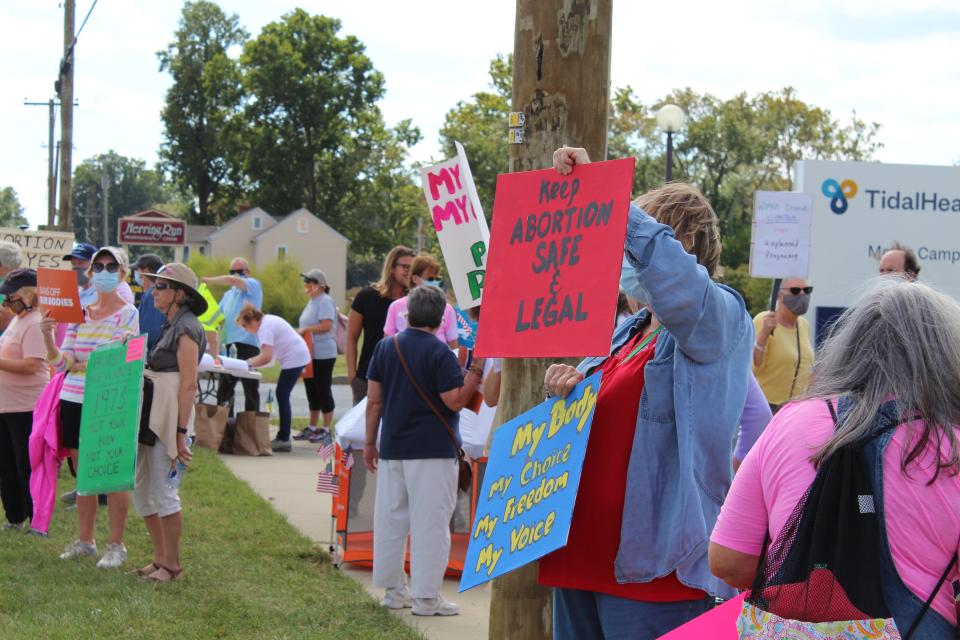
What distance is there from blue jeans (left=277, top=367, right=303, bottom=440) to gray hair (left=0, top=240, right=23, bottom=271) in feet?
14.8

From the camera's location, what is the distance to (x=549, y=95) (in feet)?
13.1

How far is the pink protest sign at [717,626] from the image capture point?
8.12 feet

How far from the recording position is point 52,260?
407 inches

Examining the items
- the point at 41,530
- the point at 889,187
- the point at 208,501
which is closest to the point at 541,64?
the point at 41,530

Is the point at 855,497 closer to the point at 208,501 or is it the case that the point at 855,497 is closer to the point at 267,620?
the point at 267,620

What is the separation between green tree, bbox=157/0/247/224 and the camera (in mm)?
66375

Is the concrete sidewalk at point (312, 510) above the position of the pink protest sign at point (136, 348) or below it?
below

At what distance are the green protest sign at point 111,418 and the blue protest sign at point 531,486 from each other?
12.9ft

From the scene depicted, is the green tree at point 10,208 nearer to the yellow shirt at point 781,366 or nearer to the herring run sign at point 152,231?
the herring run sign at point 152,231

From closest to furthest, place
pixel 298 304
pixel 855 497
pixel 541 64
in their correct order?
pixel 855 497
pixel 541 64
pixel 298 304

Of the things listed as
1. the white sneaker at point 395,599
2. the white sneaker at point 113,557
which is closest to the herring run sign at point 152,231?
the white sneaker at point 113,557

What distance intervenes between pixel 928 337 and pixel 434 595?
4.56 m

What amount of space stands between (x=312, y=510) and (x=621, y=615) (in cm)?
702

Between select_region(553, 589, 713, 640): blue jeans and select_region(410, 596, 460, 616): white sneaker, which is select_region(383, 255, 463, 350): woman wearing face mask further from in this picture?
select_region(553, 589, 713, 640): blue jeans
